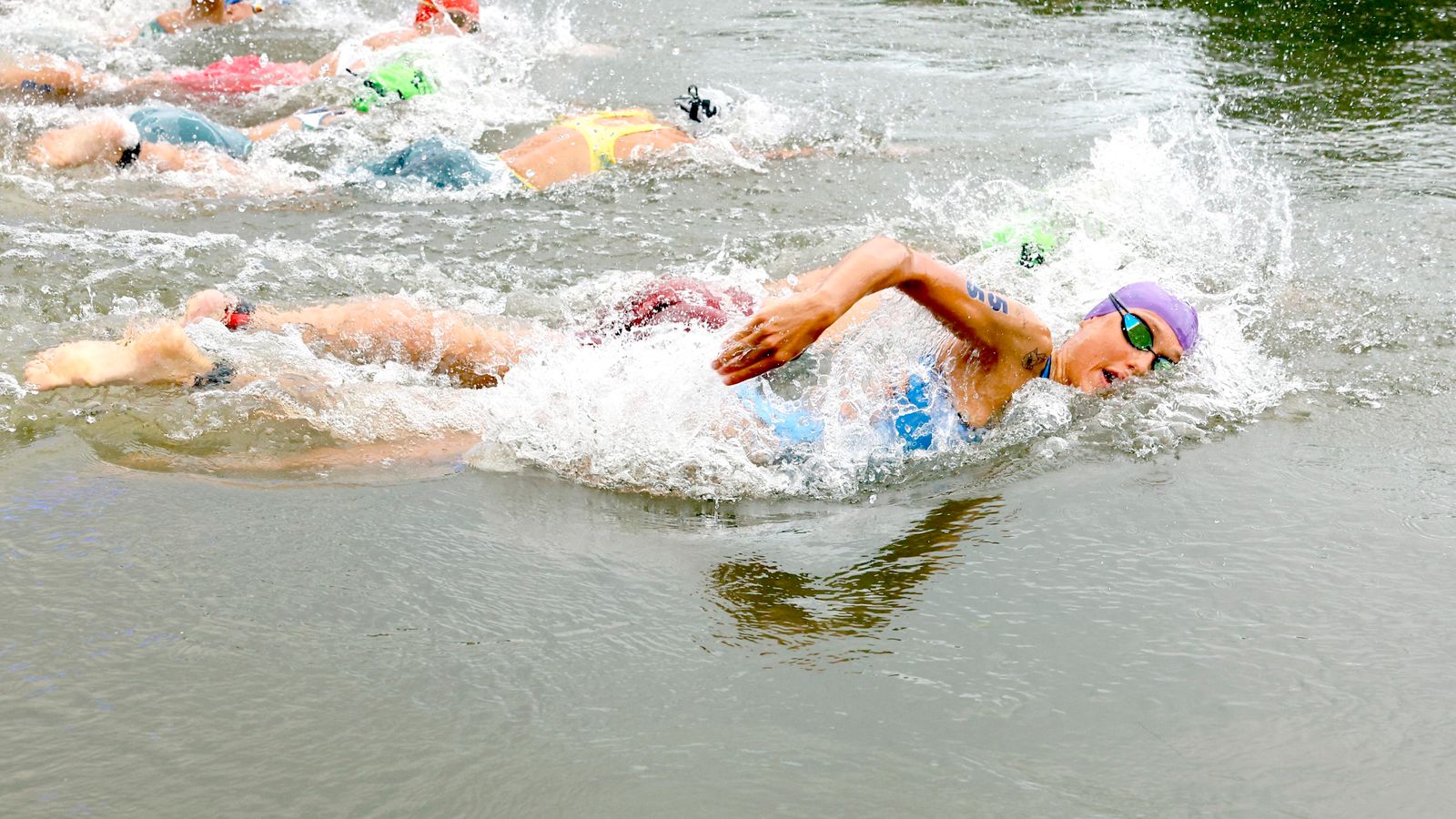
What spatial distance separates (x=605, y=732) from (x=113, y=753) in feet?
3.04

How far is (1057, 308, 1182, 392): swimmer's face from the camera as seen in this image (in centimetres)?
430

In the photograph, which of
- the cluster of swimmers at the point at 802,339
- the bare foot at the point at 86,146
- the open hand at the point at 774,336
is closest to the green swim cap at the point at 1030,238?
the cluster of swimmers at the point at 802,339

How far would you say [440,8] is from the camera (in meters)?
9.02

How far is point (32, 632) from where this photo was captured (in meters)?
2.60

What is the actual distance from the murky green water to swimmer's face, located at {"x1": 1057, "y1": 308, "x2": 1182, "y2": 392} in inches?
3.6

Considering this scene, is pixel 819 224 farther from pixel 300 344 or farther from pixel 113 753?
pixel 113 753

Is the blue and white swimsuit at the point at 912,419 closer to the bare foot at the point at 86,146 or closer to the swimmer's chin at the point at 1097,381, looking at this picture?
the swimmer's chin at the point at 1097,381

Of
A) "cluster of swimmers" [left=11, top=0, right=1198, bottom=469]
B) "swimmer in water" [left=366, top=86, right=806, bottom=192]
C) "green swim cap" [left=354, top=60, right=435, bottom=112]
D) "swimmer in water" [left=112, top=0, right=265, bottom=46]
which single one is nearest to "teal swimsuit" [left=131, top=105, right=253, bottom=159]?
"swimmer in water" [left=366, top=86, right=806, bottom=192]

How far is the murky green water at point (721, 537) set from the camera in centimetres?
241

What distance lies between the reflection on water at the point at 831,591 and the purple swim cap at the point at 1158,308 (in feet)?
4.43

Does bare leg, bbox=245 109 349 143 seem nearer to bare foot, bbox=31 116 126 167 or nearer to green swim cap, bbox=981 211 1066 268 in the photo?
bare foot, bbox=31 116 126 167

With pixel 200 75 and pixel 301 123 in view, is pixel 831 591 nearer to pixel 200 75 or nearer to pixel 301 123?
pixel 301 123

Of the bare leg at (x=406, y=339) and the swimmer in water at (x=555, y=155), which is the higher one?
the swimmer in water at (x=555, y=155)

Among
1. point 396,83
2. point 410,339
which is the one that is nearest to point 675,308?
point 410,339
